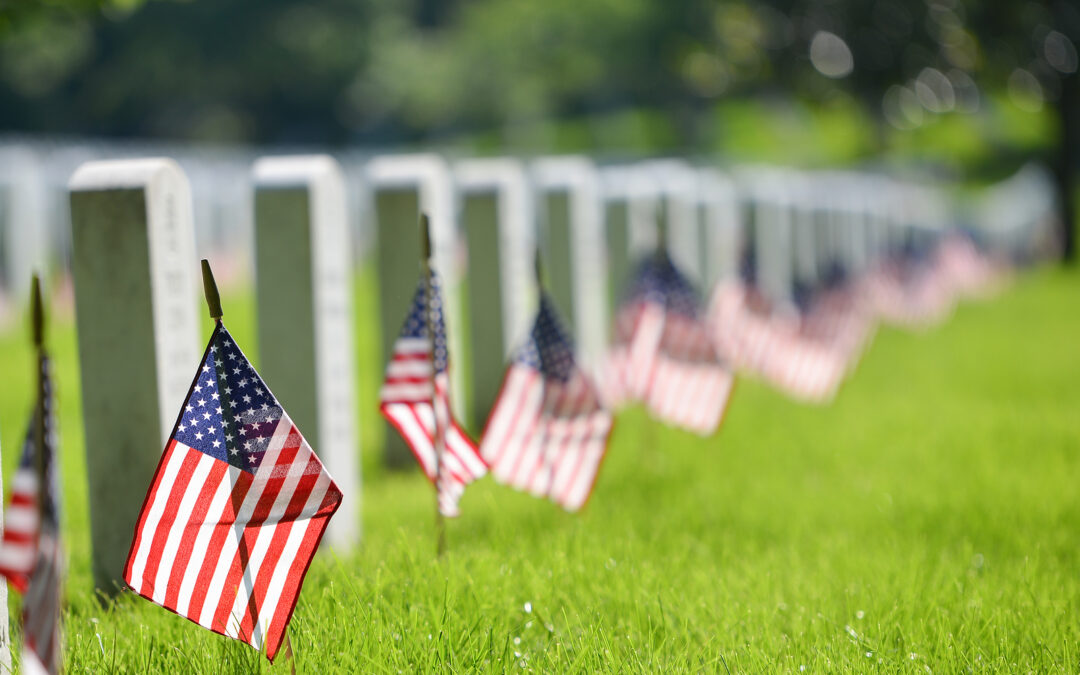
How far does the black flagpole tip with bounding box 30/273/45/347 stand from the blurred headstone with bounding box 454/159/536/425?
4621 millimetres

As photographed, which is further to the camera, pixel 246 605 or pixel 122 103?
pixel 122 103

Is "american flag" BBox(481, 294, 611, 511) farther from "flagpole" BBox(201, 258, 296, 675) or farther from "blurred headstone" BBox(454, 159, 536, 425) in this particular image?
"blurred headstone" BBox(454, 159, 536, 425)

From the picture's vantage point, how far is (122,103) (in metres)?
56.6

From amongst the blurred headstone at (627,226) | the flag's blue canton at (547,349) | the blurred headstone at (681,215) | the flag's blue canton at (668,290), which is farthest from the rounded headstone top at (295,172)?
the blurred headstone at (681,215)

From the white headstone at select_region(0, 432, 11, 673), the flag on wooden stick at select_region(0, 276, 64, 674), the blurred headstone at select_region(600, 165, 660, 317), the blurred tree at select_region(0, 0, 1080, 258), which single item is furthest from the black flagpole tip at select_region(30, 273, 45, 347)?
the blurred tree at select_region(0, 0, 1080, 258)

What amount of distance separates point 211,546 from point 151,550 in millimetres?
138

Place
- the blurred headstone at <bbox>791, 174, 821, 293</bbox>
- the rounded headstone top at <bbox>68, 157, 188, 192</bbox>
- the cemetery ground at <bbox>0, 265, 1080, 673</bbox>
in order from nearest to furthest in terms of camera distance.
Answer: the cemetery ground at <bbox>0, 265, 1080, 673</bbox>, the rounded headstone top at <bbox>68, 157, 188, 192</bbox>, the blurred headstone at <bbox>791, 174, 821, 293</bbox>

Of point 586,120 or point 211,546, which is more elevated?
point 211,546

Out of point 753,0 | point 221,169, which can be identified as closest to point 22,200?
point 221,169

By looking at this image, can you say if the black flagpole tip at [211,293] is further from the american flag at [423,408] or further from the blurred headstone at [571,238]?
the blurred headstone at [571,238]

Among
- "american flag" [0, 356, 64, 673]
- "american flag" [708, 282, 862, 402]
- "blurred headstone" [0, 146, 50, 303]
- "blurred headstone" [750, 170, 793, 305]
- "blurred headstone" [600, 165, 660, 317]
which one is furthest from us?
"blurred headstone" [0, 146, 50, 303]

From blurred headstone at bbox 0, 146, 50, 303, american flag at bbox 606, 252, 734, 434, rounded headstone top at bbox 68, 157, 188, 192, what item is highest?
rounded headstone top at bbox 68, 157, 188, 192

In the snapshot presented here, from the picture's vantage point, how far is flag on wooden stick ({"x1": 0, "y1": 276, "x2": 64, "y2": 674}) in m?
2.11

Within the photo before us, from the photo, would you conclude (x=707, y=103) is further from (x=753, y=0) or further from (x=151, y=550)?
(x=151, y=550)
